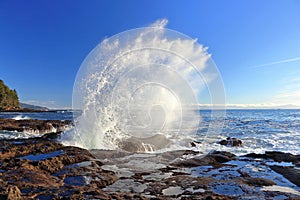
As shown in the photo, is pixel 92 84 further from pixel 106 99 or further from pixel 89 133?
pixel 89 133

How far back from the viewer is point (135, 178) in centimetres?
681

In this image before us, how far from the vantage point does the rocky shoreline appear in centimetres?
527

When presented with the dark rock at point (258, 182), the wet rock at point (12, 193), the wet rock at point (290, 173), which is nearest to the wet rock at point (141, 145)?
the wet rock at point (290, 173)

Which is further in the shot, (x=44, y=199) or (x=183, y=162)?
(x=183, y=162)

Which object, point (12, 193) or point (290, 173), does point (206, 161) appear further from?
point (12, 193)

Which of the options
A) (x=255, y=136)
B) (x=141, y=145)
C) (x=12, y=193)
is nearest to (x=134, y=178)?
(x=12, y=193)

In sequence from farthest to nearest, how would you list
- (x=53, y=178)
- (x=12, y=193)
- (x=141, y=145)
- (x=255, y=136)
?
(x=255, y=136), (x=141, y=145), (x=53, y=178), (x=12, y=193)

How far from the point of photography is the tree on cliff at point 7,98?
7062cm

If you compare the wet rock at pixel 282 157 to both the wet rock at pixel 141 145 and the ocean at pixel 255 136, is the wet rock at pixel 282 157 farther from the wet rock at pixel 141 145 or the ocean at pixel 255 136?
the wet rock at pixel 141 145

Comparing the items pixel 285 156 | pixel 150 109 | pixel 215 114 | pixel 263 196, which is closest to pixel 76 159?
pixel 150 109

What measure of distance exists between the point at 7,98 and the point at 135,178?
3339 inches

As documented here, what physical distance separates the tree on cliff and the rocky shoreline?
73.3 m

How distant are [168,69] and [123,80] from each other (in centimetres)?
196

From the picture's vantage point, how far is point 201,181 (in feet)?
21.8
